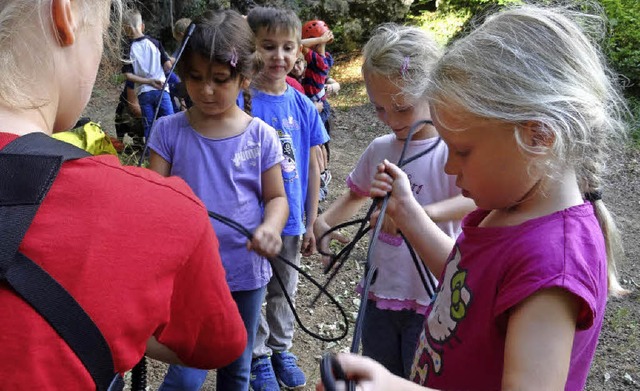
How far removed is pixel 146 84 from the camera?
6.99 m

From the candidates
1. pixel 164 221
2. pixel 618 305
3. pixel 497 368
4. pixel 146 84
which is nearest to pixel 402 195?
pixel 497 368

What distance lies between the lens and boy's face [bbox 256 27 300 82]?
9.62 feet

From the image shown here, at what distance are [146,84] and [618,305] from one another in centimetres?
544

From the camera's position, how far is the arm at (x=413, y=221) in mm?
1565

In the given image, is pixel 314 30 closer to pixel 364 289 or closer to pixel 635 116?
pixel 635 116

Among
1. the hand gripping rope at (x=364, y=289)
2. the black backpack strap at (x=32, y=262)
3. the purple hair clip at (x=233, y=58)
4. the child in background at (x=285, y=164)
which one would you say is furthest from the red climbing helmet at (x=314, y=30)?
the black backpack strap at (x=32, y=262)

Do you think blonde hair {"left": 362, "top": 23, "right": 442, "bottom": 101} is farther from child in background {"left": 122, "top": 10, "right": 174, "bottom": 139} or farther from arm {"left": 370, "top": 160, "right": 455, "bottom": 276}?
child in background {"left": 122, "top": 10, "right": 174, "bottom": 139}

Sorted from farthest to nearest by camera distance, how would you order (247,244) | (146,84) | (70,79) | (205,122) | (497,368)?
(146,84) < (205,122) < (247,244) < (497,368) < (70,79)

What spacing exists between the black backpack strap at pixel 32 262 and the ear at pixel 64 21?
20 cm

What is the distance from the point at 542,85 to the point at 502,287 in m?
0.38

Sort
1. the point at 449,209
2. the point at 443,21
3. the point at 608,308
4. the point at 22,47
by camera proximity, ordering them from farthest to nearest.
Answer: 1. the point at 443,21
2. the point at 608,308
3. the point at 449,209
4. the point at 22,47

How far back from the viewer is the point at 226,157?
2.18 metres

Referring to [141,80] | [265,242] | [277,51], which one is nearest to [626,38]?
[141,80]

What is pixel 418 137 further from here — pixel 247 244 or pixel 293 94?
pixel 293 94
